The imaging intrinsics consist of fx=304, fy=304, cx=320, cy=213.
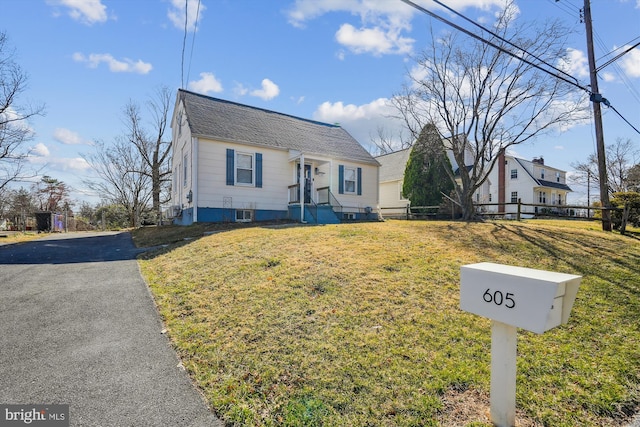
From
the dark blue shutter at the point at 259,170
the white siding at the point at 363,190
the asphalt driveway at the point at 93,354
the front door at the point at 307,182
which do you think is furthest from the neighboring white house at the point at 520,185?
the asphalt driveway at the point at 93,354

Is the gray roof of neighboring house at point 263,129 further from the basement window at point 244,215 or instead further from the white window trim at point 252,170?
the basement window at point 244,215

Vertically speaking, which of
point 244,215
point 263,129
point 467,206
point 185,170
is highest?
point 263,129

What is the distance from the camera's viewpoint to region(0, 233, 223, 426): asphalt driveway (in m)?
2.49

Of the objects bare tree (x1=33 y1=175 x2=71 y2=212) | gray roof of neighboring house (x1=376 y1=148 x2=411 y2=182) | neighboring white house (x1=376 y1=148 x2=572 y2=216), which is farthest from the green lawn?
bare tree (x1=33 y1=175 x2=71 y2=212)

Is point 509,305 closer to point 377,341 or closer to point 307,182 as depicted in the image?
point 377,341

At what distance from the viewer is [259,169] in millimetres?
13547

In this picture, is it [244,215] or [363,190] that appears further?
[363,190]

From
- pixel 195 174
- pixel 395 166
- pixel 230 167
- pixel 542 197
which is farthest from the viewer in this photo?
pixel 542 197

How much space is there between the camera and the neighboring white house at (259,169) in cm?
1254

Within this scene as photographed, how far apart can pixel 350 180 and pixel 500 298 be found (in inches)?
556

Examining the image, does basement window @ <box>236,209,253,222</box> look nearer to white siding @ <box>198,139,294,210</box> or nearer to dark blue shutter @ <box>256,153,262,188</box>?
white siding @ <box>198,139,294,210</box>

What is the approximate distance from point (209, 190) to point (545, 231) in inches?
469

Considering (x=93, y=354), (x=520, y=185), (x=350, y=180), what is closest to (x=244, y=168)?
(x=350, y=180)

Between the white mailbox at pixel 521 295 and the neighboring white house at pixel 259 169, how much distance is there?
10.6 metres
